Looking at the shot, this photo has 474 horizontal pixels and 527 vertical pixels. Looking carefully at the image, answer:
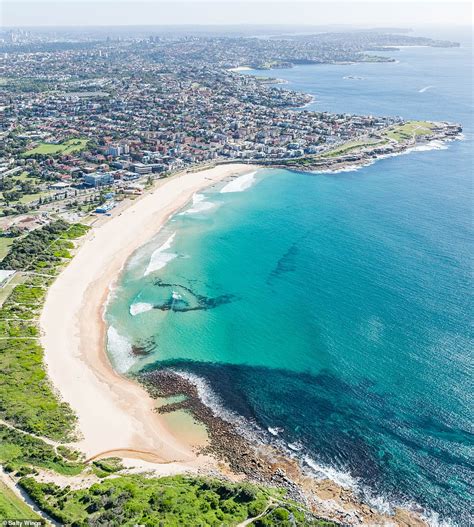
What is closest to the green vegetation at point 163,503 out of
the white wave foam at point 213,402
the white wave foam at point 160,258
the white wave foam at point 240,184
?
the white wave foam at point 213,402

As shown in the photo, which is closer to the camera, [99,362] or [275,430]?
[275,430]

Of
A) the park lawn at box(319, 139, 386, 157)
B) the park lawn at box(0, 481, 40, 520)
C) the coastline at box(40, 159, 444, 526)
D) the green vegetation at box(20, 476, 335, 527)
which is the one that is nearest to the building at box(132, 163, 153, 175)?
the park lawn at box(319, 139, 386, 157)

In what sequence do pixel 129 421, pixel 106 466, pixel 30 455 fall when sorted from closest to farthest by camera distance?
pixel 30 455, pixel 106 466, pixel 129 421

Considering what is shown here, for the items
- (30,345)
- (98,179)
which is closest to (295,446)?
(30,345)

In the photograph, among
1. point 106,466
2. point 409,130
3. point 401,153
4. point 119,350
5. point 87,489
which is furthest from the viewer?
point 409,130

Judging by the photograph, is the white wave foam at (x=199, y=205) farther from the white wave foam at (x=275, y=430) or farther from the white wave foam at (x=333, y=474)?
the white wave foam at (x=333, y=474)

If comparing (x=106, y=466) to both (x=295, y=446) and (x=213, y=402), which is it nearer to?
(x=213, y=402)

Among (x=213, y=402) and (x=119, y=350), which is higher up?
(x=119, y=350)
